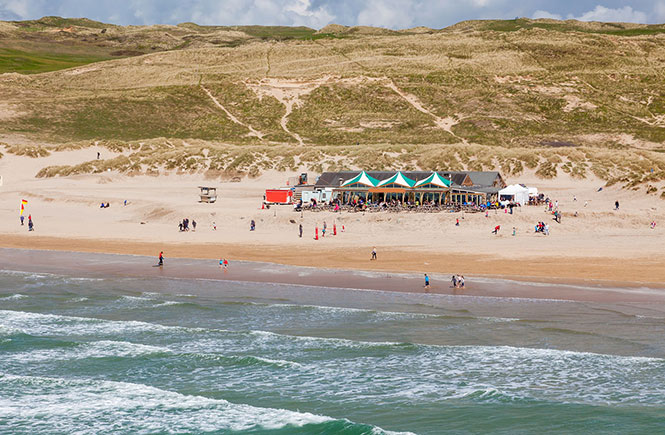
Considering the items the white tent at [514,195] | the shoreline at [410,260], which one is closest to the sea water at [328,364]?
the shoreline at [410,260]

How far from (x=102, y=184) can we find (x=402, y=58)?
94.5 m

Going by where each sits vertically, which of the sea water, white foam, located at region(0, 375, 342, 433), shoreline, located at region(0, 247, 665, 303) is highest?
shoreline, located at region(0, 247, 665, 303)

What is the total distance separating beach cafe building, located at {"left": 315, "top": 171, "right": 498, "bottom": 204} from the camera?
56719 mm

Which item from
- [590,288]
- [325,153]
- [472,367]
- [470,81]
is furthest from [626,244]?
[470,81]

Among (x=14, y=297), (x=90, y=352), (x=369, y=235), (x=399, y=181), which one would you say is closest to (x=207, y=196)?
(x=399, y=181)

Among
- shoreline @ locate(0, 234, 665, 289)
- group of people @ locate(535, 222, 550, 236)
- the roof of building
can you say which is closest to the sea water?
shoreline @ locate(0, 234, 665, 289)

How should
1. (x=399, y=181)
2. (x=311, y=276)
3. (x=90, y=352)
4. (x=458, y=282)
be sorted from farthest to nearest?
1. (x=399, y=181)
2. (x=311, y=276)
3. (x=458, y=282)
4. (x=90, y=352)

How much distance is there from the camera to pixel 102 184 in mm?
77250

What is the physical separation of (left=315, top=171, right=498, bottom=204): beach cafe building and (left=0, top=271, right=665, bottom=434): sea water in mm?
27710

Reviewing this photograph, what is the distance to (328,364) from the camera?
21.3m

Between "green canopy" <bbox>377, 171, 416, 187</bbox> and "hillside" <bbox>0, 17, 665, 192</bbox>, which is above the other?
"hillside" <bbox>0, 17, 665, 192</bbox>

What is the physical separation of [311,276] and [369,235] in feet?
43.5

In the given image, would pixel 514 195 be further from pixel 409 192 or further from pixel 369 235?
pixel 369 235

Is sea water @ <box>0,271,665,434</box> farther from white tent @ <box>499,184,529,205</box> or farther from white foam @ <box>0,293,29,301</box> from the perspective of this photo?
white tent @ <box>499,184,529,205</box>
